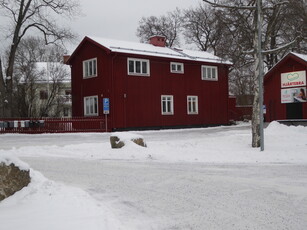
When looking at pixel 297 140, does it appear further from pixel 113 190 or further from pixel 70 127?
pixel 70 127

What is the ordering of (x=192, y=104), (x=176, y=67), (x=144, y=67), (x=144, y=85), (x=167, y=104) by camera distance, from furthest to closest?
1. (x=192, y=104)
2. (x=176, y=67)
3. (x=167, y=104)
4. (x=144, y=67)
5. (x=144, y=85)

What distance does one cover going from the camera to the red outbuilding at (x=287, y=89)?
1083 inches

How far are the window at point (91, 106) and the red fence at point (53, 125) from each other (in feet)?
8.16

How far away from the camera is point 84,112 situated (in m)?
31.1

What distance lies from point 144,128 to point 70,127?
5754 millimetres

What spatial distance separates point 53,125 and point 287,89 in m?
17.2

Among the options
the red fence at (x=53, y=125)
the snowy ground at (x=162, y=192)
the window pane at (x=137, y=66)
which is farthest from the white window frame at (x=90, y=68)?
the snowy ground at (x=162, y=192)

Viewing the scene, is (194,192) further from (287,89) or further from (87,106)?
(87,106)

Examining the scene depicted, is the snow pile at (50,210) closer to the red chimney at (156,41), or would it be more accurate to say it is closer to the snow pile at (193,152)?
the snow pile at (193,152)

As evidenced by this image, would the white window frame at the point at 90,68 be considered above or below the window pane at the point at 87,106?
above

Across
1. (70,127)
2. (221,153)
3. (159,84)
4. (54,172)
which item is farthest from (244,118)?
(54,172)

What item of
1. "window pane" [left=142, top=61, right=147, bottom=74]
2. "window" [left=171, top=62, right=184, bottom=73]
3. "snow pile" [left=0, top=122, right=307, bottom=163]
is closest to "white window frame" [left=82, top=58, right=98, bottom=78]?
"window pane" [left=142, top=61, right=147, bottom=74]

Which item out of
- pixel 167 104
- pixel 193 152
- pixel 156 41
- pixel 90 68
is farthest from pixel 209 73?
pixel 193 152

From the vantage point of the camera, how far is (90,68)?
102 feet
